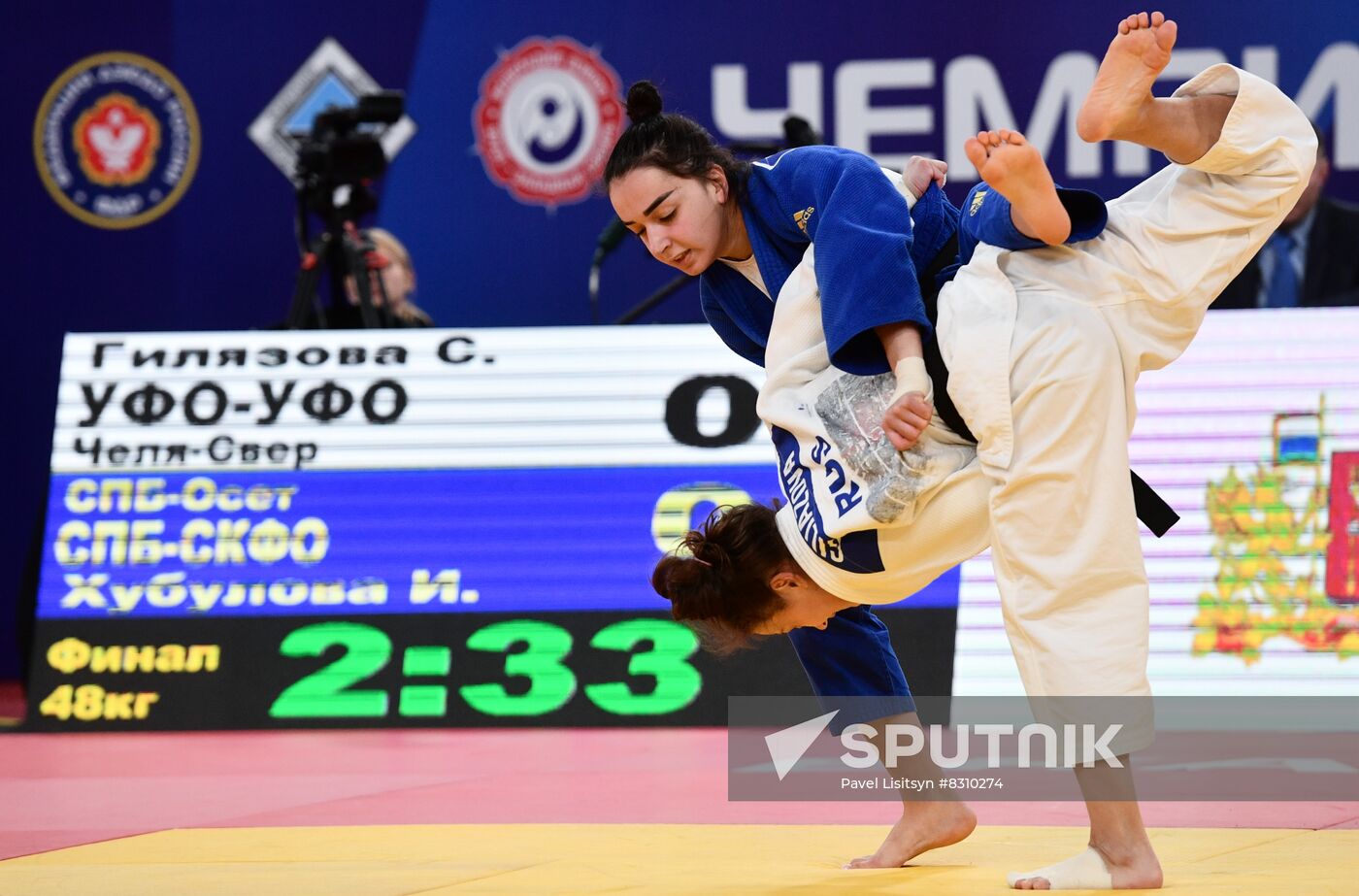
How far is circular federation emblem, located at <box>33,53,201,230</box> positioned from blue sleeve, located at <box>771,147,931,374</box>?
13.9 feet

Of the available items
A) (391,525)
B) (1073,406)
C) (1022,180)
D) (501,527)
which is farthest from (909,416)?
(391,525)

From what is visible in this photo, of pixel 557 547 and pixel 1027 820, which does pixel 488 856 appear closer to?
pixel 1027 820

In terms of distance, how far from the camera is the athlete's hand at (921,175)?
2.06 m

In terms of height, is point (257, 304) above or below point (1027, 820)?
above

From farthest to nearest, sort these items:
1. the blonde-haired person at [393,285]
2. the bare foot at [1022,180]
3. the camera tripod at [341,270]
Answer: the blonde-haired person at [393,285] → the camera tripod at [341,270] → the bare foot at [1022,180]

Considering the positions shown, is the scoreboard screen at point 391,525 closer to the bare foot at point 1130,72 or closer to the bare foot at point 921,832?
the bare foot at point 921,832

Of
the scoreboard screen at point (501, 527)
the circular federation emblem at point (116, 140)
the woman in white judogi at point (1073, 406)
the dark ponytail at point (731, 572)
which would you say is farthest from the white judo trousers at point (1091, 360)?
the circular federation emblem at point (116, 140)

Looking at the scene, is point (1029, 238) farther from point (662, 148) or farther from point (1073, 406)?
point (662, 148)

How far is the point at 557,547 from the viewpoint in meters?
3.90

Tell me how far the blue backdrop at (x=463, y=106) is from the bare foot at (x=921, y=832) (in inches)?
135

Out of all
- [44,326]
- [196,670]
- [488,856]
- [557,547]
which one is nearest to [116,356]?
[196,670]

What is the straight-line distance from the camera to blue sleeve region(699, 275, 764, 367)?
2254mm

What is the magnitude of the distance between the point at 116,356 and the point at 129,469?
1.14 ft

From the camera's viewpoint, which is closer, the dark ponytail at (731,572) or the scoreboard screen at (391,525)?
the dark ponytail at (731,572)
